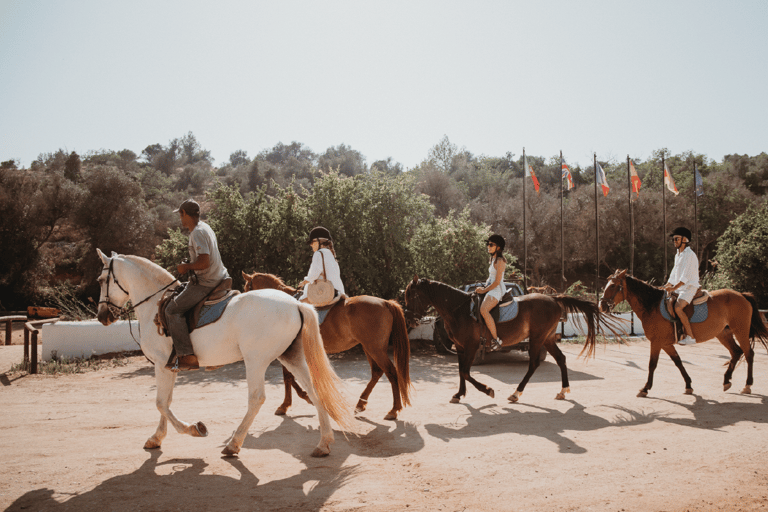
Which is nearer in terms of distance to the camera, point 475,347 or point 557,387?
point 475,347

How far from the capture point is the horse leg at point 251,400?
5.46 m

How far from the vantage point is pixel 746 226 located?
23547 millimetres

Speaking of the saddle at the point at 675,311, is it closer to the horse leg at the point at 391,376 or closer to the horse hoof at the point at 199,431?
the horse leg at the point at 391,376

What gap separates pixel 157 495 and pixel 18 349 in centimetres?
1363

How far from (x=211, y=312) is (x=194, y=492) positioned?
185 centimetres

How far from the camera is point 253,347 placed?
18.1 ft

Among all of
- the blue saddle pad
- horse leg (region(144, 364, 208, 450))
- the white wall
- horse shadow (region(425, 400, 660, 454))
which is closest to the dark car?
the blue saddle pad

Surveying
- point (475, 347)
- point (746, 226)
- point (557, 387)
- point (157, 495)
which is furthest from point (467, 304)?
point (746, 226)

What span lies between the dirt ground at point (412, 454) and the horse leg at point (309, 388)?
0.17m

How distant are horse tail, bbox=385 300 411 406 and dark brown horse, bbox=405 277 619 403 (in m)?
1.19

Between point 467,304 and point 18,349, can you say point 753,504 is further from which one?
point 18,349

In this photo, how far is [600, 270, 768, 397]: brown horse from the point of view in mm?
9094

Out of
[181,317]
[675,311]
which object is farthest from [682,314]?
[181,317]

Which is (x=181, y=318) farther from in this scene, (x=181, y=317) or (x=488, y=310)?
(x=488, y=310)
